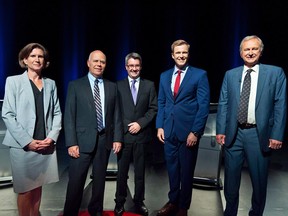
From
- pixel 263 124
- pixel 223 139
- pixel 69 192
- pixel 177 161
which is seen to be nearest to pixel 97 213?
pixel 69 192

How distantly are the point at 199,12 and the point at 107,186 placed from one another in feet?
15.9

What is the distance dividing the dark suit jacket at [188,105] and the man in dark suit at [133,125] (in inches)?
6.9

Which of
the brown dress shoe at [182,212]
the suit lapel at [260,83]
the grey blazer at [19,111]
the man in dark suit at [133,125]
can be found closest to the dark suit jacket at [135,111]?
the man in dark suit at [133,125]

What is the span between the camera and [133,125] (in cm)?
259

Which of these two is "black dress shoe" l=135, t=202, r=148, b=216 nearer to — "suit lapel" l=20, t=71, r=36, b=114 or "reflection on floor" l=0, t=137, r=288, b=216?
"reflection on floor" l=0, t=137, r=288, b=216

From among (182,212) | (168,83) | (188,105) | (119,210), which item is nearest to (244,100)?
(188,105)

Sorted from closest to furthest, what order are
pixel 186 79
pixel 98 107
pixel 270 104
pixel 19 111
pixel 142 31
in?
pixel 19 111, pixel 270 104, pixel 98 107, pixel 186 79, pixel 142 31

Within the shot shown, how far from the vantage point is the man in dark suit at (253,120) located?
87.4 inches

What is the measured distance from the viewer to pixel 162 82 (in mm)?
2656

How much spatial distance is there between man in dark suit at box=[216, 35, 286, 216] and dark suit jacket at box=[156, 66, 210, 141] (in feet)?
0.54

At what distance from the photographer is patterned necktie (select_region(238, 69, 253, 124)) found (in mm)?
2271

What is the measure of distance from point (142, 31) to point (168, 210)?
5076mm

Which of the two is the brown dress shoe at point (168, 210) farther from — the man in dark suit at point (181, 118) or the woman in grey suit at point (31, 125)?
the woman in grey suit at point (31, 125)

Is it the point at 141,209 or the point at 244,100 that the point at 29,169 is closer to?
the point at 141,209
